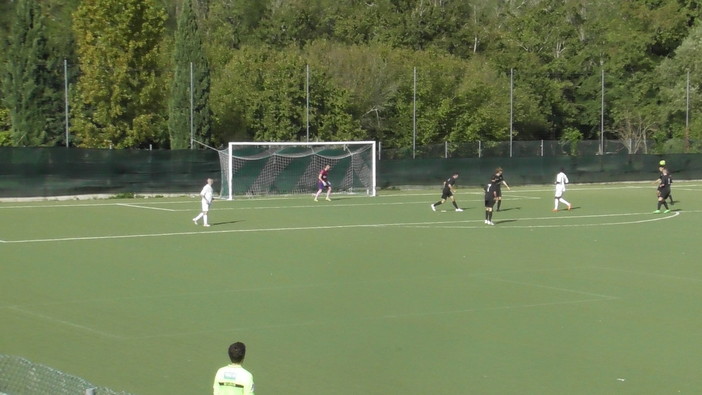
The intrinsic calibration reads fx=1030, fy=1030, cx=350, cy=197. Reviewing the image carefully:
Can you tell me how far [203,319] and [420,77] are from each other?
53.2 meters

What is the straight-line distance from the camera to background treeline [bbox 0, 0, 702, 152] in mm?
53156

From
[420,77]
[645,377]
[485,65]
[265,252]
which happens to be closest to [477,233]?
[265,252]

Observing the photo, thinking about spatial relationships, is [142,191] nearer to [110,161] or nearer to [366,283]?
[110,161]

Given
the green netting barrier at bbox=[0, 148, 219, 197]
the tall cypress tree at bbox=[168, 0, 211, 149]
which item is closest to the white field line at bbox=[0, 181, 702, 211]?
the green netting barrier at bbox=[0, 148, 219, 197]

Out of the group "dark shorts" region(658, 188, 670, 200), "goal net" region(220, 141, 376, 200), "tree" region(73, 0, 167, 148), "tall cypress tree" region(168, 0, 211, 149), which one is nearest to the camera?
"dark shorts" region(658, 188, 670, 200)

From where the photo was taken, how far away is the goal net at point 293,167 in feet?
155

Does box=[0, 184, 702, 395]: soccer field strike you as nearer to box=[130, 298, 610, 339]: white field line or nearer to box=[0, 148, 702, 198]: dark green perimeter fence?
box=[130, 298, 610, 339]: white field line

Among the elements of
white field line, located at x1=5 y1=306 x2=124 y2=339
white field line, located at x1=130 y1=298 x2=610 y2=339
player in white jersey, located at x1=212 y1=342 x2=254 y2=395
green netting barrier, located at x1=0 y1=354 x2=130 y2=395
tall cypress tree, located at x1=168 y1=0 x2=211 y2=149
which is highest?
tall cypress tree, located at x1=168 y1=0 x2=211 y2=149

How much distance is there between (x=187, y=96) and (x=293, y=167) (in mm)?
7592

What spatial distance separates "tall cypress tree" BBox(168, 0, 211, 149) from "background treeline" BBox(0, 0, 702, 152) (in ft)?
0.24

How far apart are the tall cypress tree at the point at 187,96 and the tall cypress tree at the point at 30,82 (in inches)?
231

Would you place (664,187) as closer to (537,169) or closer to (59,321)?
(537,169)

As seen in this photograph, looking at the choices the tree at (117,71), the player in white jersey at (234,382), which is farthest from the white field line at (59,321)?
the tree at (117,71)

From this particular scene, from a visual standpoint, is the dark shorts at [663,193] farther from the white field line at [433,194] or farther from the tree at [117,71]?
the tree at [117,71]
